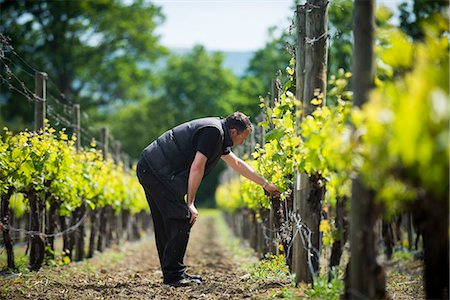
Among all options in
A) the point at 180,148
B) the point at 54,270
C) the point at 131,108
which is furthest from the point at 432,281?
the point at 131,108

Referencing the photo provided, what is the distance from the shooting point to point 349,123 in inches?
203

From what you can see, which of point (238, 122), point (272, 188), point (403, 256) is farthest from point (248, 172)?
point (403, 256)

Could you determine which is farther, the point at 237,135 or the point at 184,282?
the point at 184,282

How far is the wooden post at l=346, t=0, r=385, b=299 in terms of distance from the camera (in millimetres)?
4600

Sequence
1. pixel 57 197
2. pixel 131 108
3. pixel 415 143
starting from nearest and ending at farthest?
pixel 415 143, pixel 57 197, pixel 131 108

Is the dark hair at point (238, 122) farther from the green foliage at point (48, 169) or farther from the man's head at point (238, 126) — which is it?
the green foliage at point (48, 169)

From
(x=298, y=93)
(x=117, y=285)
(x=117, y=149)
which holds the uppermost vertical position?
(x=117, y=149)

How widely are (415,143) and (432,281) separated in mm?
1332

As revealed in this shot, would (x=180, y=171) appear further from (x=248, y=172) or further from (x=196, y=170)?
(x=248, y=172)

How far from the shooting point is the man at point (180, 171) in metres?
7.53

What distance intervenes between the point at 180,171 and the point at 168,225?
0.61m

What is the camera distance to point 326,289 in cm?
568

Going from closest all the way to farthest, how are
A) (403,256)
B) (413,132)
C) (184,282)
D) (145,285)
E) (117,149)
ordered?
(413,132), (184,282), (145,285), (403,256), (117,149)

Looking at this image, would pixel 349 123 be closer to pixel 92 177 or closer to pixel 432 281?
pixel 432 281
